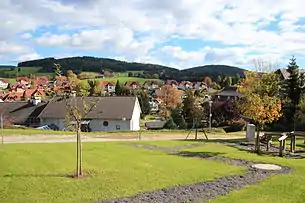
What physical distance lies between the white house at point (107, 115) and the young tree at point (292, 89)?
2351 centimetres

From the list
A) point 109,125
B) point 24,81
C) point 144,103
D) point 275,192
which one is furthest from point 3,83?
point 275,192

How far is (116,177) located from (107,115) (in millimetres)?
41875

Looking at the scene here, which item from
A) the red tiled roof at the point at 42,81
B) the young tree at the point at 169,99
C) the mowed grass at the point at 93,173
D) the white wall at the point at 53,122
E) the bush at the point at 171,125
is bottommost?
the bush at the point at 171,125

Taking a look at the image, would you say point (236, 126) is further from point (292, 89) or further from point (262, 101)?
point (262, 101)

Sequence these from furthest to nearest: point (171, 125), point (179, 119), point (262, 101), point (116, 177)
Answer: point (179, 119), point (171, 125), point (262, 101), point (116, 177)

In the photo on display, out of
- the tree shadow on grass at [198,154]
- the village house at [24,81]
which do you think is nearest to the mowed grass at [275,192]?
the tree shadow on grass at [198,154]

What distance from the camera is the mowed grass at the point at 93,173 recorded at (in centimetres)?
1169

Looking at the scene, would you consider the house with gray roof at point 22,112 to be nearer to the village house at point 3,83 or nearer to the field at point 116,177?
the field at point 116,177

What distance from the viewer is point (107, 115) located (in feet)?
182

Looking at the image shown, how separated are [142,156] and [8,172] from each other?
7379 millimetres

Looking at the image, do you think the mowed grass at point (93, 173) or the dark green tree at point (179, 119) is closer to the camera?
the mowed grass at point (93, 173)

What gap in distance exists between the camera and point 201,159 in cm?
1933

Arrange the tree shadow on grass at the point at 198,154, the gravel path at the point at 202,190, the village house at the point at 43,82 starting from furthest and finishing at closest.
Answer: the tree shadow on grass at the point at 198,154
the village house at the point at 43,82
the gravel path at the point at 202,190

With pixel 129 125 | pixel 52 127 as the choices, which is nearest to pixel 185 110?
pixel 129 125
